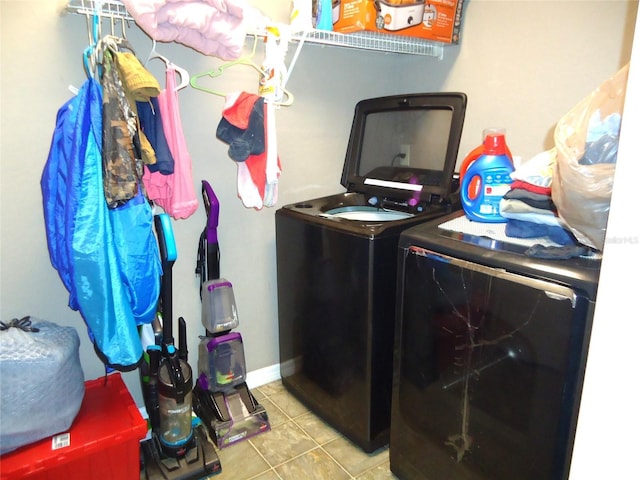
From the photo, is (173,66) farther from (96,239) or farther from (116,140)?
(96,239)

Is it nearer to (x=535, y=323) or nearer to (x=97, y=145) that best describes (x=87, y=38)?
(x=97, y=145)

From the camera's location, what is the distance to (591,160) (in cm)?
87

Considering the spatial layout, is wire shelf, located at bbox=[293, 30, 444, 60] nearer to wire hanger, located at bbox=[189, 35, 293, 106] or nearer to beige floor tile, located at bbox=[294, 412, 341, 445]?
wire hanger, located at bbox=[189, 35, 293, 106]

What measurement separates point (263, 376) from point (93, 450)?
0.94 metres

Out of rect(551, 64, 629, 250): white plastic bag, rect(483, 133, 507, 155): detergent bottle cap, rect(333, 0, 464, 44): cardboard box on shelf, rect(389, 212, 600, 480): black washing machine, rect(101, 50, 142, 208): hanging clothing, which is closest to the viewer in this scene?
rect(551, 64, 629, 250): white plastic bag

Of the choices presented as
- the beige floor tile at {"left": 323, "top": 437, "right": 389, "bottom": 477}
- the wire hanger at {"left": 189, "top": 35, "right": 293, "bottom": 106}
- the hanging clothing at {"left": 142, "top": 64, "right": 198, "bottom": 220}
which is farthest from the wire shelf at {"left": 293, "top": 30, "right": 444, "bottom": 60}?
the beige floor tile at {"left": 323, "top": 437, "right": 389, "bottom": 477}

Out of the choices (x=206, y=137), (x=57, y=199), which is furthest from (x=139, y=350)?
(x=206, y=137)

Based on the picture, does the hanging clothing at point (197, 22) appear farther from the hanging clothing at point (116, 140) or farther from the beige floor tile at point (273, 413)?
the beige floor tile at point (273, 413)

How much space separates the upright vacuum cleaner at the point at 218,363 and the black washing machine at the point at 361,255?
A: 0.28m

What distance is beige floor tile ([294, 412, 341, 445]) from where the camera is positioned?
70.6 inches

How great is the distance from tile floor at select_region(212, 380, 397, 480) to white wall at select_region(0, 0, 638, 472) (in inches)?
15.9

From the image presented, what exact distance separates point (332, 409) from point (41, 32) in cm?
173

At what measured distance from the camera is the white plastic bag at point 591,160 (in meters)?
0.84

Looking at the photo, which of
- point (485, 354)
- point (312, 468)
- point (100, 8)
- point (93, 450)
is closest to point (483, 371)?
point (485, 354)
